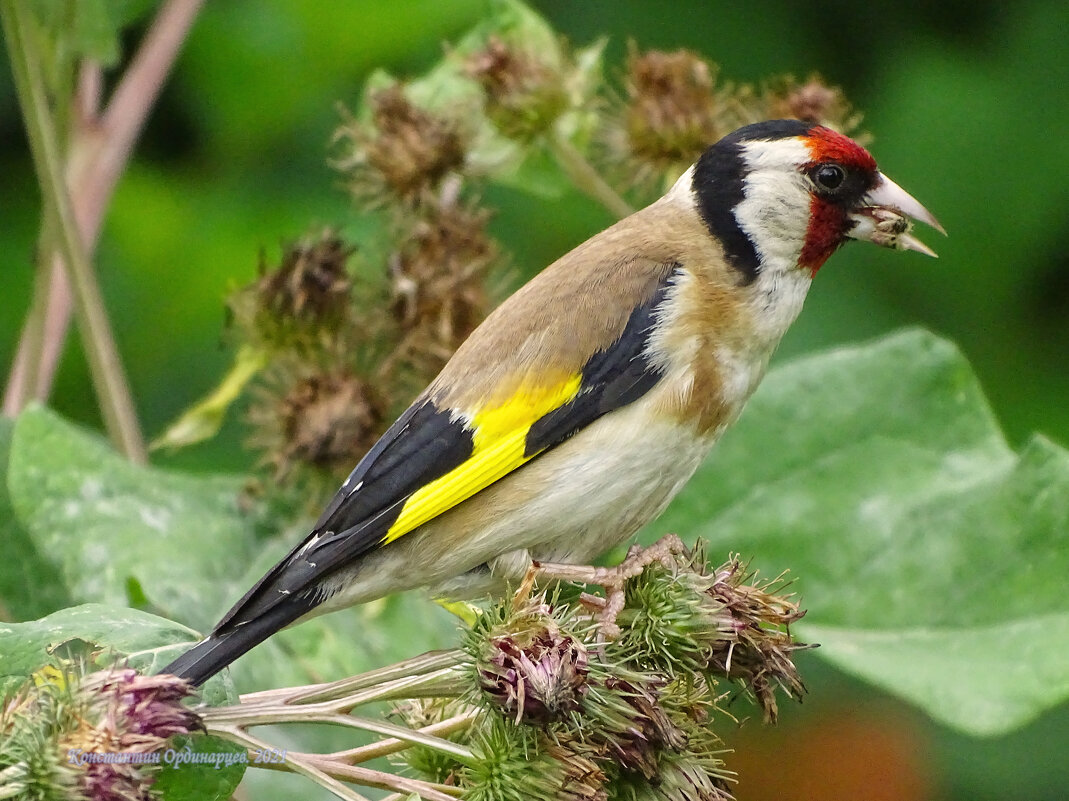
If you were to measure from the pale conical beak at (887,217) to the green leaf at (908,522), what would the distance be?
52cm

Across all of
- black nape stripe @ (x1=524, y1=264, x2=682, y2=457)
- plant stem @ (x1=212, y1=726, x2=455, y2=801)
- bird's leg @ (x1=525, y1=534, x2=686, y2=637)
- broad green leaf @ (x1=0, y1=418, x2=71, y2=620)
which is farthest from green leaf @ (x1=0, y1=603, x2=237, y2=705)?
broad green leaf @ (x1=0, y1=418, x2=71, y2=620)

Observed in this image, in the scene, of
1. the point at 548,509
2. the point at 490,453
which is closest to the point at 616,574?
the point at 548,509

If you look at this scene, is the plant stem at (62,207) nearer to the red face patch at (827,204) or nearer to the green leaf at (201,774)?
the green leaf at (201,774)

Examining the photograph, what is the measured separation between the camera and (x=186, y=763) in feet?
6.10

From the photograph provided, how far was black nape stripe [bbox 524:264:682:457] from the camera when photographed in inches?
93.0

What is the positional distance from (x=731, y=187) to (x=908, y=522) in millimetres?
850

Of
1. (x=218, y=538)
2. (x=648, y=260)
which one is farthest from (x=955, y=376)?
(x=218, y=538)

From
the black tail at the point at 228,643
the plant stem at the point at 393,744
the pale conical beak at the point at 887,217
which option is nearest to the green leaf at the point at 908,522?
the pale conical beak at the point at 887,217

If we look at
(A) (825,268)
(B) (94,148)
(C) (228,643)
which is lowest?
(A) (825,268)

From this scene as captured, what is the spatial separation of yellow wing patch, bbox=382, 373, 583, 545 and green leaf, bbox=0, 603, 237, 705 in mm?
424

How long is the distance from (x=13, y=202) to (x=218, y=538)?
164cm

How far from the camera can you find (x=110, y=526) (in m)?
2.77

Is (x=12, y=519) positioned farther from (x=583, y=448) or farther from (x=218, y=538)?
(x=583, y=448)

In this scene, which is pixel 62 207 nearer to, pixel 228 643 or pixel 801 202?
pixel 228 643
